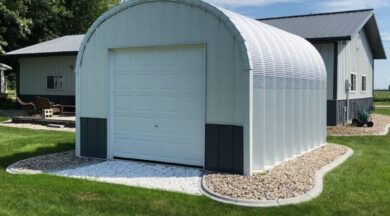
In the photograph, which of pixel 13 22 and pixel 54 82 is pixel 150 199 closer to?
pixel 54 82

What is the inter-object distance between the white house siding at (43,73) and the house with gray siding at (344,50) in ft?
32.4

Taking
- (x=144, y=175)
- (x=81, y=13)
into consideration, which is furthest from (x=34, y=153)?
(x=81, y=13)

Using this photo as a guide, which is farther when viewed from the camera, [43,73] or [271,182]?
[43,73]

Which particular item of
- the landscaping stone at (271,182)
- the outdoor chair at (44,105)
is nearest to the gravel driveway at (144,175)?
the landscaping stone at (271,182)

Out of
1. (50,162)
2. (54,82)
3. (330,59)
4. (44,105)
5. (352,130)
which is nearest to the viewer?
(50,162)

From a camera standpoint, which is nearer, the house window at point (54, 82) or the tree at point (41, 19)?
the house window at point (54, 82)

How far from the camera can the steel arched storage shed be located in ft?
28.0

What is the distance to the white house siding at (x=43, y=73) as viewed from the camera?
23.0m

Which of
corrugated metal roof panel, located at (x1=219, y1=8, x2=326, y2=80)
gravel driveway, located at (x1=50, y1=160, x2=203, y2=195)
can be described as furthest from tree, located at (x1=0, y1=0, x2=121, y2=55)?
corrugated metal roof panel, located at (x1=219, y1=8, x2=326, y2=80)

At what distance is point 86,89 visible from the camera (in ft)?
34.2

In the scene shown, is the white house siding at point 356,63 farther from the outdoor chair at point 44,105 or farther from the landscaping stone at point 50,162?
the outdoor chair at point 44,105

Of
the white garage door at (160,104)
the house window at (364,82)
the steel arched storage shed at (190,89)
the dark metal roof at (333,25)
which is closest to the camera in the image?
the steel arched storage shed at (190,89)

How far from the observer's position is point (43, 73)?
942 inches

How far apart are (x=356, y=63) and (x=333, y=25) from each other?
2760 millimetres
